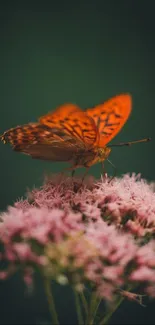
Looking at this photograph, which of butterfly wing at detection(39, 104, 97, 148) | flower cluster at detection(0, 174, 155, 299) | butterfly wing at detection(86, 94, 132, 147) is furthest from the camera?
butterfly wing at detection(86, 94, 132, 147)

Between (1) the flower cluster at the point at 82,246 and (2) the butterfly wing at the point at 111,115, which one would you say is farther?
(2) the butterfly wing at the point at 111,115

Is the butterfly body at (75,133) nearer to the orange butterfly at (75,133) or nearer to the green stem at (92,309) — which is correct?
the orange butterfly at (75,133)

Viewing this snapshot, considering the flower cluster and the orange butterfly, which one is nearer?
the flower cluster

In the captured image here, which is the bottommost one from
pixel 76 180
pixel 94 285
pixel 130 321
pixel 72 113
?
pixel 130 321

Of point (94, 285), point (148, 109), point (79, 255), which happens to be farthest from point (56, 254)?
point (148, 109)

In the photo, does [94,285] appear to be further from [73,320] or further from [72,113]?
[73,320]

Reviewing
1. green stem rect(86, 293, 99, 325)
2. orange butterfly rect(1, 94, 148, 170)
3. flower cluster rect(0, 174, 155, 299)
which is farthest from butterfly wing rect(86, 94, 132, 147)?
green stem rect(86, 293, 99, 325)

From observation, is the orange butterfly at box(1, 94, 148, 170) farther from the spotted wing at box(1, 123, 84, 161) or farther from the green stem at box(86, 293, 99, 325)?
the green stem at box(86, 293, 99, 325)

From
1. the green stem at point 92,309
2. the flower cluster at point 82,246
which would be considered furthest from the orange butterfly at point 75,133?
the green stem at point 92,309
